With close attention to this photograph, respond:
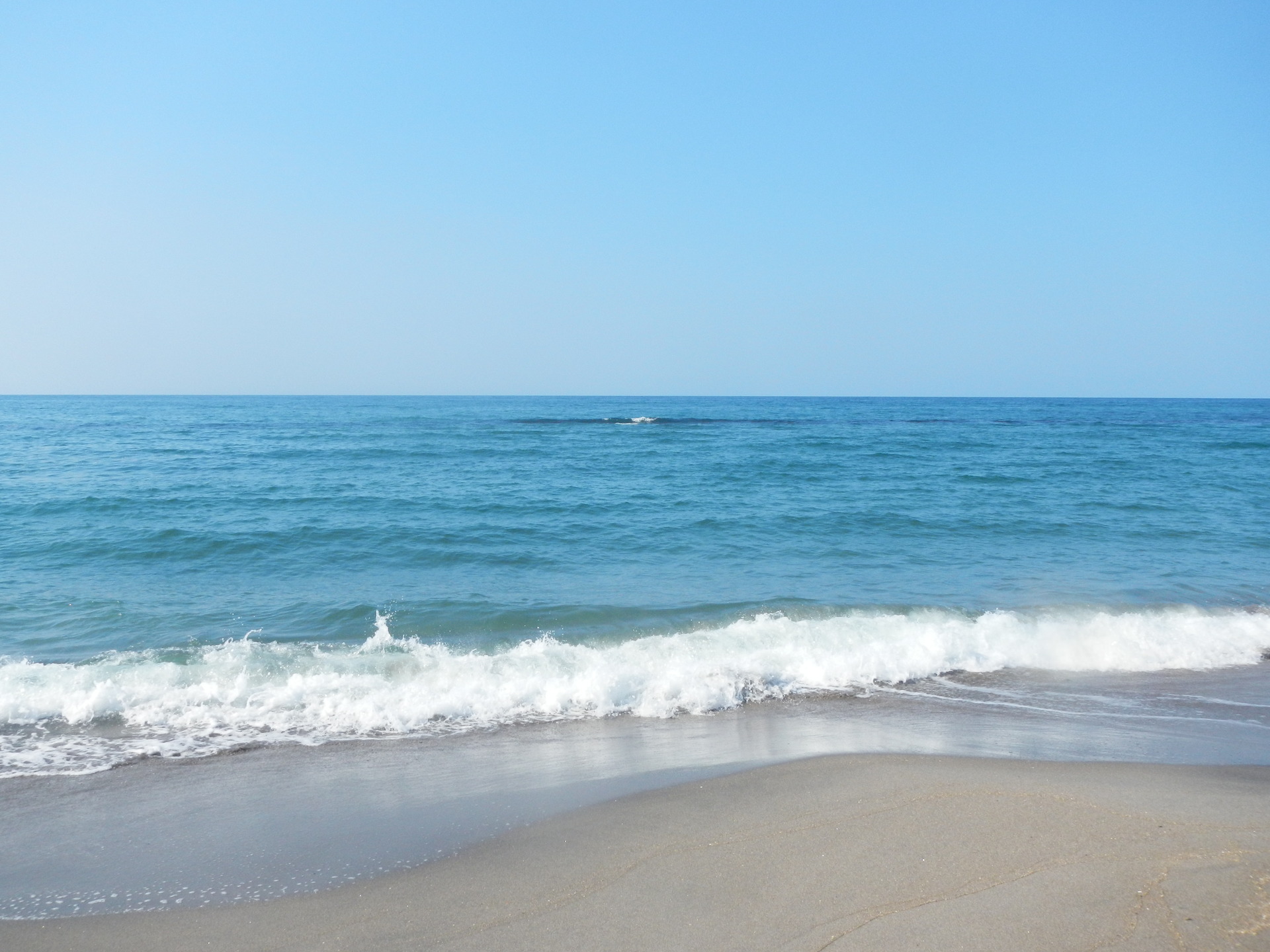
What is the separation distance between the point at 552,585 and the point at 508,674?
13.3 feet

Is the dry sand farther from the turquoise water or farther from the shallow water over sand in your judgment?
the turquoise water

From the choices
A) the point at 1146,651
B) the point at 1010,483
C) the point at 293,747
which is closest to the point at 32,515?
the point at 293,747

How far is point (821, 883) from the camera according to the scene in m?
4.53

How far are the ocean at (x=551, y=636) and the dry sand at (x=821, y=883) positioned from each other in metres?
0.39

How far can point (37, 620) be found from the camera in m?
10.6

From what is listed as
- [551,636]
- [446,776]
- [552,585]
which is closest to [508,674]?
[551,636]

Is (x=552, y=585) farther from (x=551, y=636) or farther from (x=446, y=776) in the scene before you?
(x=446, y=776)

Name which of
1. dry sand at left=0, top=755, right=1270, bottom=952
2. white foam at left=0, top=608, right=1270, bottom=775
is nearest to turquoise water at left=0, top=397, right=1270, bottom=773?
white foam at left=0, top=608, right=1270, bottom=775

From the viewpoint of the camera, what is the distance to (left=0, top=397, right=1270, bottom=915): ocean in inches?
246

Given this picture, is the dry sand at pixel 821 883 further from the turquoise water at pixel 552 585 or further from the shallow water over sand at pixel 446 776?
the turquoise water at pixel 552 585

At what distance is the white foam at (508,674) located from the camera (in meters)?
7.25

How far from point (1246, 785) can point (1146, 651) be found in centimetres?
427

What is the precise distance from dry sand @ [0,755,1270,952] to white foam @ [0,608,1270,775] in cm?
246

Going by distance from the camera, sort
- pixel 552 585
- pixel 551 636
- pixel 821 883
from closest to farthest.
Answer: pixel 821 883 < pixel 551 636 < pixel 552 585
